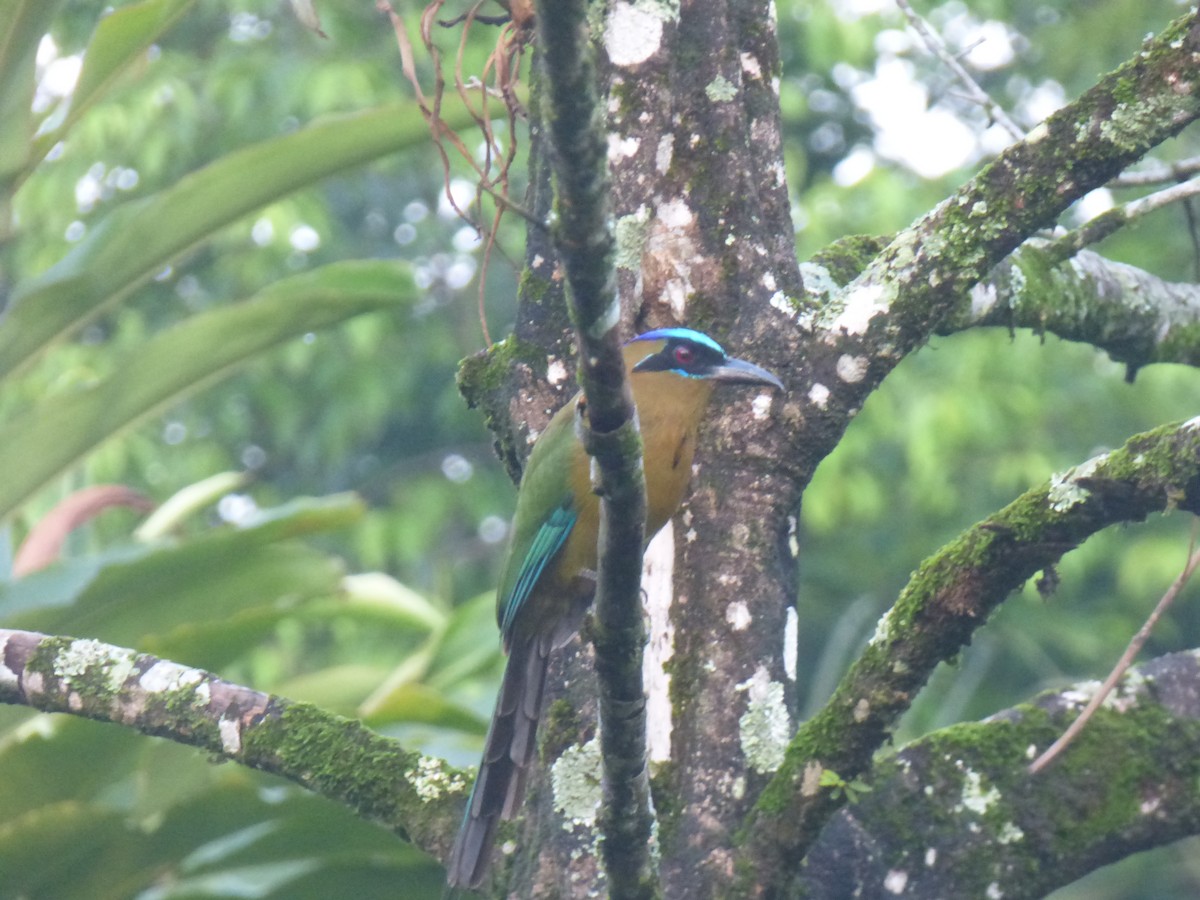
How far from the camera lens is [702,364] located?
2.15m

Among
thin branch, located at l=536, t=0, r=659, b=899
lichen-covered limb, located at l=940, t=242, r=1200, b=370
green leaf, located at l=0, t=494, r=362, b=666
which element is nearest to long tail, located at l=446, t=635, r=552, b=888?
thin branch, located at l=536, t=0, r=659, b=899

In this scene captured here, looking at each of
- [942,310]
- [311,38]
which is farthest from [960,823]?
[311,38]

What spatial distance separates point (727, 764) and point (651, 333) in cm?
68

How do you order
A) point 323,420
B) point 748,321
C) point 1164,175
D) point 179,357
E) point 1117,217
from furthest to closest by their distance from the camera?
1. point 323,420
2. point 179,357
3. point 1164,175
4. point 1117,217
5. point 748,321

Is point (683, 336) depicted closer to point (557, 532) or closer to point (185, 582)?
point (557, 532)

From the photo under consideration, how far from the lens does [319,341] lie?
29.5 feet

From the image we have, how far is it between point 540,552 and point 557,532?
42 mm

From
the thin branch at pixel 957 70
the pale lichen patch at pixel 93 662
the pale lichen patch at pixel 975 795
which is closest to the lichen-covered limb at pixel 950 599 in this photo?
the pale lichen patch at pixel 975 795

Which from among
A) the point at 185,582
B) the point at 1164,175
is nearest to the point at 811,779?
the point at 1164,175

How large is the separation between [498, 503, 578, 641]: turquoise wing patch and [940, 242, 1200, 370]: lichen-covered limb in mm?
712

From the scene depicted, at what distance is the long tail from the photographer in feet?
6.61

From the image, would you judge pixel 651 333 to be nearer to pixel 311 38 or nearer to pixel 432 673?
pixel 432 673

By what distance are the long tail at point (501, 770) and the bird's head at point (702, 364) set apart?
0.49 metres

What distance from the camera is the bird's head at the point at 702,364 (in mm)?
2148
